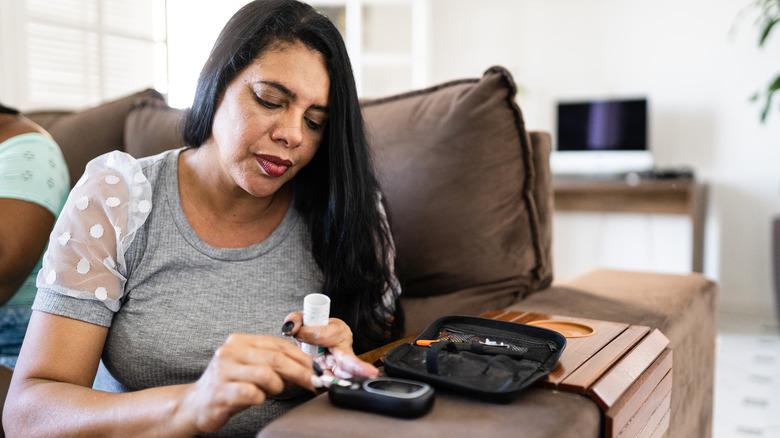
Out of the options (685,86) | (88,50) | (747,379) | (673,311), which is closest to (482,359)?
(673,311)

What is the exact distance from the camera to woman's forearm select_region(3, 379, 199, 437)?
72 centimetres

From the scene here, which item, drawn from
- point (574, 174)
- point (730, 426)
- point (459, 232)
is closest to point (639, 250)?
point (574, 174)

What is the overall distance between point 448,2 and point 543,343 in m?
4.18

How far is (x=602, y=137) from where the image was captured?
13.1ft

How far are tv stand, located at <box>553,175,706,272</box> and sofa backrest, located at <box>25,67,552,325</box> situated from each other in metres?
2.55

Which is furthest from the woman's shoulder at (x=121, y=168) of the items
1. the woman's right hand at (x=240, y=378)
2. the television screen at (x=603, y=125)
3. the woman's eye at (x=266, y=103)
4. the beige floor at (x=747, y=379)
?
the television screen at (x=603, y=125)

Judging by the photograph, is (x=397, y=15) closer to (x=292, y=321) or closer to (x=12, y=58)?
(x=12, y=58)

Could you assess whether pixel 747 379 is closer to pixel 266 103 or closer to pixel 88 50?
pixel 266 103

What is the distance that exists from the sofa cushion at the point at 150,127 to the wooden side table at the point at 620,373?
0.90 metres

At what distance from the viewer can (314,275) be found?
3.73ft

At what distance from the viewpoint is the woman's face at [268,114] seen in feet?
3.23

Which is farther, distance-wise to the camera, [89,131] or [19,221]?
[89,131]

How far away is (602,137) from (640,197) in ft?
1.45

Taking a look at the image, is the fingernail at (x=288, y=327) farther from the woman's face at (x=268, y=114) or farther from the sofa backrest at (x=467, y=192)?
the sofa backrest at (x=467, y=192)
